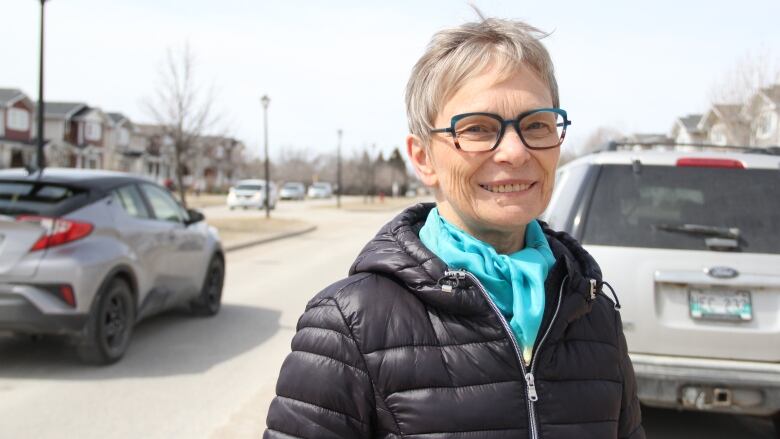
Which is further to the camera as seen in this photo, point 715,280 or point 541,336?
point 715,280

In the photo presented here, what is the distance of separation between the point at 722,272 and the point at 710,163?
749 millimetres

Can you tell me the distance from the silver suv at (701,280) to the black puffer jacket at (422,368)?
243 cm

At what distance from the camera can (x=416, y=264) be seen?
156 centimetres

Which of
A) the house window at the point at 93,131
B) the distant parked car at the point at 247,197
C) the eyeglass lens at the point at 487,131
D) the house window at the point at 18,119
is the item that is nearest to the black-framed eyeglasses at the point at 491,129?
the eyeglass lens at the point at 487,131

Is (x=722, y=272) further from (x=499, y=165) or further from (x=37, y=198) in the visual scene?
(x=37, y=198)

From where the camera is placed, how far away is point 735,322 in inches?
150

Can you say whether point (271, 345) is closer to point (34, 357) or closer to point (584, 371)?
point (34, 357)

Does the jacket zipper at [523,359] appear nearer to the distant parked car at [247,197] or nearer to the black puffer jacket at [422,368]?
the black puffer jacket at [422,368]

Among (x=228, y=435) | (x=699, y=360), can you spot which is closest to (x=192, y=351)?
(x=228, y=435)

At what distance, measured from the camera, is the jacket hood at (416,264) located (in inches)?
59.3

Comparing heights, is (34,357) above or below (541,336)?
below

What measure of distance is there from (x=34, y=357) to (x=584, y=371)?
593cm

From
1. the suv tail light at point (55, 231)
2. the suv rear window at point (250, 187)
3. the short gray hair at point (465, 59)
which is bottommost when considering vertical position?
the suv tail light at point (55, 231)

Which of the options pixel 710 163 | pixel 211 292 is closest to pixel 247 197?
pixel 211 292
